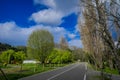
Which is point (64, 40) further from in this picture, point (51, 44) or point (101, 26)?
point (101, 26)

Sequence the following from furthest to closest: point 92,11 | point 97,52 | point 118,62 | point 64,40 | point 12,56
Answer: point 64,40, point 12,56, point 97,52, point 92,11, point 118,62

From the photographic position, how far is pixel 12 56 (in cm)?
7488

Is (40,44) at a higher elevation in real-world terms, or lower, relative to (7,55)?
higher

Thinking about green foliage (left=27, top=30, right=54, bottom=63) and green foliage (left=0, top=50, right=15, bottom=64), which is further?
green foliage (left=0, top=50, right=15, bottom=64)

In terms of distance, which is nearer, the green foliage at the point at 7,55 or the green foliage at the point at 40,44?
the green foliage at the point at 40,44

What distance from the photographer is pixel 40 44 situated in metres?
64.8

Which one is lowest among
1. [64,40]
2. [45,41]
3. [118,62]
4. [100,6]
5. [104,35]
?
[118,62]

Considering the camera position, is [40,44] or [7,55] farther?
[7,55]

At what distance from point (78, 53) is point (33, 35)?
114141mm

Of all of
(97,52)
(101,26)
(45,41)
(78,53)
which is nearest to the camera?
(101,26)

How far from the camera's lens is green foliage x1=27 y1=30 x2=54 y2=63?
213 feet

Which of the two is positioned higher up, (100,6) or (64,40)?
(64,40)

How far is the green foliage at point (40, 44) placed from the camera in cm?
6481

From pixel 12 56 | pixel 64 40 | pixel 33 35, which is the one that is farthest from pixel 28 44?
pixel 64 40
